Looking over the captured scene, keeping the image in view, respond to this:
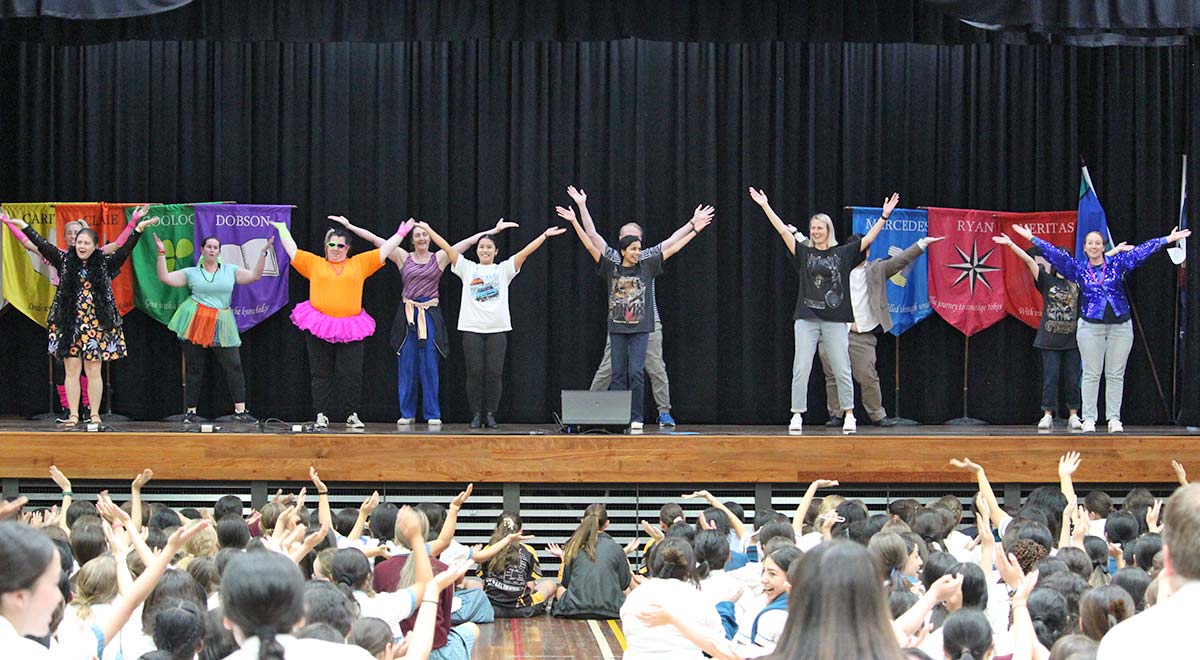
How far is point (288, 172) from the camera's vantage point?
13.3m

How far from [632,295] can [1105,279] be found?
3841 mm

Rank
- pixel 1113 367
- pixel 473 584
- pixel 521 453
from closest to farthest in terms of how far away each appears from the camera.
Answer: pixel 473 584 < pixel 521 453 < pixel 1113 367

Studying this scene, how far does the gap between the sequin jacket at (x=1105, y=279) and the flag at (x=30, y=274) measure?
8704 millimetres

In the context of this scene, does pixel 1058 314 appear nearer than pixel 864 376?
Yes

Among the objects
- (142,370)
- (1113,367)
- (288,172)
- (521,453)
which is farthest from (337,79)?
(1113,367)

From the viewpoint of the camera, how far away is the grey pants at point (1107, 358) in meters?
11.5

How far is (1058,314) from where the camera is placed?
1223 centimetres

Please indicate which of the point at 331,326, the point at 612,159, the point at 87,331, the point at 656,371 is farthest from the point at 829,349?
the point at 87,331

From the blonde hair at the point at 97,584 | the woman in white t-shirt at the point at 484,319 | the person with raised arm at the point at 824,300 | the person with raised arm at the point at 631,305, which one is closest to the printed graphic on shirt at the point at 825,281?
the person with raised arm at the point at 824,300

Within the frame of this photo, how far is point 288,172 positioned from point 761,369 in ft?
16.1

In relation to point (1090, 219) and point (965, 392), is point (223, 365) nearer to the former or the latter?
point (965, 392)

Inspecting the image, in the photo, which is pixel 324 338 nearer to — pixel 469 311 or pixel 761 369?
pixel 469 311

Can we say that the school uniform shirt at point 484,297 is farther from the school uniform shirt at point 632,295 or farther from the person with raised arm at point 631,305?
the school uniform shirt at point 632,295

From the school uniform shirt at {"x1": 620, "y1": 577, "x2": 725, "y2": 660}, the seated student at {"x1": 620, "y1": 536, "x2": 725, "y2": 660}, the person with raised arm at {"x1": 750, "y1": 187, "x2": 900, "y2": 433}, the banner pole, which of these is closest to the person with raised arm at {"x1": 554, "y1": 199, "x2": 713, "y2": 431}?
the person with raised arm at {"x1": 750, "y1": 187, "x2": 900, "y2": 433}
